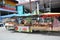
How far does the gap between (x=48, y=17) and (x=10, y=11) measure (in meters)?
22.7

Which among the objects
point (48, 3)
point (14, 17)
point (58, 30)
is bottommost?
point (58, 30)

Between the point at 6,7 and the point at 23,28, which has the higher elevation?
the point at 6,7

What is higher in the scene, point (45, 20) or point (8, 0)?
point (8, 0)

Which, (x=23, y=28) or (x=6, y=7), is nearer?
(x=23, y=28)

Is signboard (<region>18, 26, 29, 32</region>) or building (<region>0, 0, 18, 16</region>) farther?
building (<region>0, 0, 18, 16</region>)

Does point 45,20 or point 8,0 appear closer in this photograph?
point 45,20

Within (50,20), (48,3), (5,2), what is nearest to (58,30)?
(50,20)

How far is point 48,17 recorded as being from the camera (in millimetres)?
18484

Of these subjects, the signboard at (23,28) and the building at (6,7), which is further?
the building at (6,7)

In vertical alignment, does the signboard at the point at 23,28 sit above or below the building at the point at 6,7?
below

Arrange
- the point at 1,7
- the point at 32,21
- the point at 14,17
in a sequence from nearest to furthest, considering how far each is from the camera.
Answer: the point at 32,21, the point at 14,17, the point at 1,7

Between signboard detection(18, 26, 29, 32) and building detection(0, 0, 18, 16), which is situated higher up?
building detection(0, 0, 18, 16)

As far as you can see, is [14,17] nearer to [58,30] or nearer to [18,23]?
[18,23]

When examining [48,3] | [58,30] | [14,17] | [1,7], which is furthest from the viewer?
A: [1,7]
